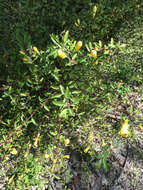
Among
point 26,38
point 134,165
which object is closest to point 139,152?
point 134,165

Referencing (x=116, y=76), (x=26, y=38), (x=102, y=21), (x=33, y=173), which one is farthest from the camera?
(x=102, y=21)

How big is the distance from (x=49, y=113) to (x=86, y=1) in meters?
1.28

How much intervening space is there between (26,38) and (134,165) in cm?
164

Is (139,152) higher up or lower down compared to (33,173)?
higher up

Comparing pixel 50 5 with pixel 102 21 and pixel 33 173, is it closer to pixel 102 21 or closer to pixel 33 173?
pixel 102 21

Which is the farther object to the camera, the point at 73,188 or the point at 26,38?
the point at 73,188

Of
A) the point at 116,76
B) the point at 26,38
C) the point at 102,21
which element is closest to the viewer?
the point at 26,38

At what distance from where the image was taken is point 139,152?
180 centimetres

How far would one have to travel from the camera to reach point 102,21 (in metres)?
1.72

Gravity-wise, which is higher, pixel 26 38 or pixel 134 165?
pixel 26 38

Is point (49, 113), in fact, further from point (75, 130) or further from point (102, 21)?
point (102, 21)

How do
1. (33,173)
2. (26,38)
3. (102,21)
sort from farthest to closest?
(102,21), (33,173), (26,38)

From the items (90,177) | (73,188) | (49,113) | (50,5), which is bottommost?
(73,188)

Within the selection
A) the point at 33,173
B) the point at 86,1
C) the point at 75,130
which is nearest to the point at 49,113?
the point at 75,130
